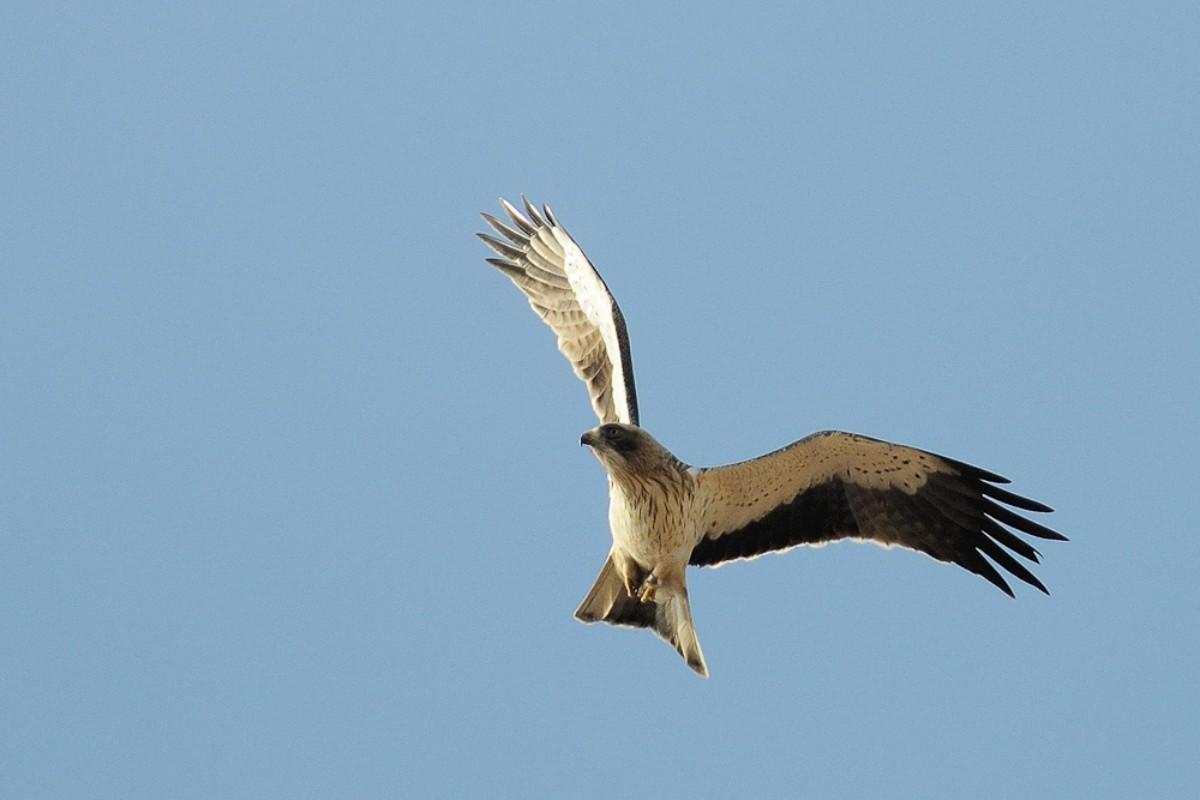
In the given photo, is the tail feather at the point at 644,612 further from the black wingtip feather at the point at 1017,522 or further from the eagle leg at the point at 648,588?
the black wingtip feather at the point at 1017,522

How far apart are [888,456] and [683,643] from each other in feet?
6.64

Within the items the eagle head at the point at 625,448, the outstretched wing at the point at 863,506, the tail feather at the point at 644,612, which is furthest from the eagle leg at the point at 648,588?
the eagle head at the point at 625,448

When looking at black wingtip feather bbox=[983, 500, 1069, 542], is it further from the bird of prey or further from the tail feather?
the tail feather

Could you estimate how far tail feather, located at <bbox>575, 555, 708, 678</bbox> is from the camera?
1224cm

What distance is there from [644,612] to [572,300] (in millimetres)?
2963

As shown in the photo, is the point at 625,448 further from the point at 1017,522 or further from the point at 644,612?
the point at 1017,522

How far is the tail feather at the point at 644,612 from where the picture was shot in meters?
12.2

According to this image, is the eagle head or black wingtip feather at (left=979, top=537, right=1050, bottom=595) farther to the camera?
black wingtip feather at (left=979, top=537, right=1050, bottom=595)

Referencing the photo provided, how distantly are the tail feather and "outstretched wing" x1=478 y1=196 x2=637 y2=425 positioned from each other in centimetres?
126

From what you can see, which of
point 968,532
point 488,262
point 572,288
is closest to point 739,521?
point 968,532

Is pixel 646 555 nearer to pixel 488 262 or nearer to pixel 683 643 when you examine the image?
pixel 683 643

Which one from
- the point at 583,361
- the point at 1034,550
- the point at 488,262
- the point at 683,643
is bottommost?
the point at 683,643

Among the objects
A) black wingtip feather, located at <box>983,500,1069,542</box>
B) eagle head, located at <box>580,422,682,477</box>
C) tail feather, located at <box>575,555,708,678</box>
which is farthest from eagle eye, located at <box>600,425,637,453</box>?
black wingtip feather, located at <box>983,500,1069,542</box>

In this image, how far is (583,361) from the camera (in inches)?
541
